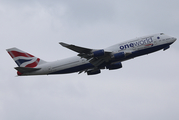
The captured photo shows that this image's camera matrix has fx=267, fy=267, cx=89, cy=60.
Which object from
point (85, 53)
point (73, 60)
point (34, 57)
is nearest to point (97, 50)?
point (85, 53)

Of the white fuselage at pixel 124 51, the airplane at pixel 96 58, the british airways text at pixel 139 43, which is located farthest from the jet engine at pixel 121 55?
the british airways text at pixel 139 43

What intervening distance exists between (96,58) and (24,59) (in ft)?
50.7

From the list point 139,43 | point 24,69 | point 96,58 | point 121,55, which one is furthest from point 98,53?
point 24,69

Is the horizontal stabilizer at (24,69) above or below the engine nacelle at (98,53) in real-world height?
below

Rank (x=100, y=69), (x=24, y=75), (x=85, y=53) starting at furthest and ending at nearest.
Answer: (x=100, y=69) → (x=24, y=75) → (x=85, y=53)

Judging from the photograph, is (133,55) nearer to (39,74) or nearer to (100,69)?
(100,69)

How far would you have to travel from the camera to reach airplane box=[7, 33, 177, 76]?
49156 millimetres

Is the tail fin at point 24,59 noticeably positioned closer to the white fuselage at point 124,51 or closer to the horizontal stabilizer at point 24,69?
the white fuselage at point 124,51

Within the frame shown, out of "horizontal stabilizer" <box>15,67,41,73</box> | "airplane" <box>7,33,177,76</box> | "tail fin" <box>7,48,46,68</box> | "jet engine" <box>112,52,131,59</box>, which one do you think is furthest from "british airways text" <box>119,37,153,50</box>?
"horizontal stabilizer" <box>15,67,41,73</box>

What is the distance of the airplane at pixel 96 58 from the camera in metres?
49.2

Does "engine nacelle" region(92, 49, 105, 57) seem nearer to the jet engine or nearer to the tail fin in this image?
the jet engine

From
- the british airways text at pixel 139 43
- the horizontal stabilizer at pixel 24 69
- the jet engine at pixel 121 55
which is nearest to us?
the jet engine at pixel 121 55

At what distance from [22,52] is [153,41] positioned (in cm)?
2645

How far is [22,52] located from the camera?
181 ft
